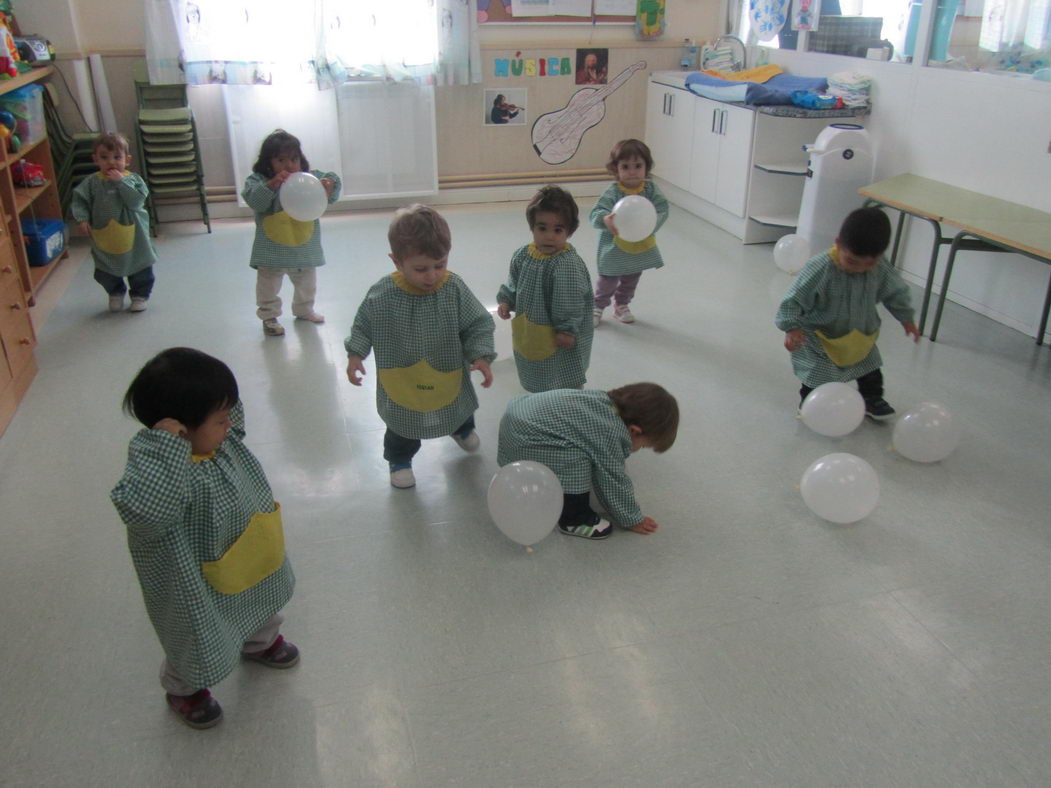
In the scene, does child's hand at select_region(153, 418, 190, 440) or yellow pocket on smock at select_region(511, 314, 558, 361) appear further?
yellow pocket on smock at select_region(511, 314, 558, 361)

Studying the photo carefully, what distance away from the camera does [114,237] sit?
12.0 ft

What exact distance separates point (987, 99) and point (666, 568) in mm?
2970

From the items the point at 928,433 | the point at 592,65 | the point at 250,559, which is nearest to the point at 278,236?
the point at 250,559

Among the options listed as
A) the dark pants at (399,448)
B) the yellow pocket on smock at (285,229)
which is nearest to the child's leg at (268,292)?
the yellow pocket on smock at (285,229)

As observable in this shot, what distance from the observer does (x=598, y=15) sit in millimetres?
5680

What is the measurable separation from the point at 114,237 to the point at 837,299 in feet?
10.3

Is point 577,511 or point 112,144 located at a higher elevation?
point 112,144

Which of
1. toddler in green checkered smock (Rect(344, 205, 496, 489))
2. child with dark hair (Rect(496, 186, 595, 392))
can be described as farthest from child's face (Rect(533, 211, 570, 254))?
toddler in green checkered smock (Rect(344, 205, 496, 489))

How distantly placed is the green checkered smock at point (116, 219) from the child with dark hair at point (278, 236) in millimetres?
663

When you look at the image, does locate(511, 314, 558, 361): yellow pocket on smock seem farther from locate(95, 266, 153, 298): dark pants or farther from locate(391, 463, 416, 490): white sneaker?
locate(95, 266, 153, 298): dark pants

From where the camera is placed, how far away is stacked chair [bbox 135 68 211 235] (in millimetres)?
4848

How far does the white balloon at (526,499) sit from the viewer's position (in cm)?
196

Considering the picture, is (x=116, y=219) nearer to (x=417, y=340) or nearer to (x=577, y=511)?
(x=417, y=340)

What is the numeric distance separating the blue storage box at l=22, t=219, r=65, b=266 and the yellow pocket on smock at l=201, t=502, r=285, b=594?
323cm
